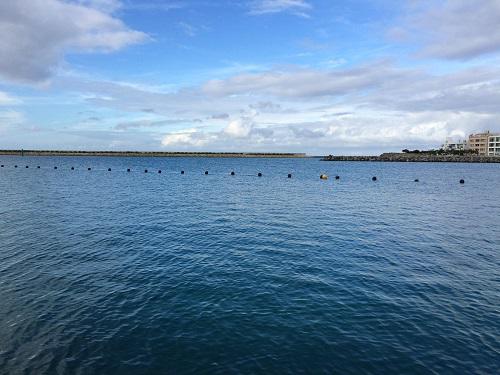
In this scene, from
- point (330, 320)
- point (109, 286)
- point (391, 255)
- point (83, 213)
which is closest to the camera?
point (330, 320)

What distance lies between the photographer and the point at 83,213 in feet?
136

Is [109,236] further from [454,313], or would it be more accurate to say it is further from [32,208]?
[454,313]

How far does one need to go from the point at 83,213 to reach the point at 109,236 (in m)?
13.4

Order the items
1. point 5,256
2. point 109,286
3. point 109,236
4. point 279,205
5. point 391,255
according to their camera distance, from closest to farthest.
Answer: point 109,286 → point 5,256 → point 391,255 → point 109,236 → point 279,205

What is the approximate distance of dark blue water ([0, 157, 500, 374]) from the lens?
42.3 feet

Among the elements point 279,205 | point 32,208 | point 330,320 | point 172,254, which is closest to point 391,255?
point 330,320

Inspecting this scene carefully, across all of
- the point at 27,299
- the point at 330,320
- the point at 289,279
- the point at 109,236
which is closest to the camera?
the point at 330,320

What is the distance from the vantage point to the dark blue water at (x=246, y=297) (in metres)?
12.9

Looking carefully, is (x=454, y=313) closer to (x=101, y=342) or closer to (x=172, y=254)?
(x=101, y=342)

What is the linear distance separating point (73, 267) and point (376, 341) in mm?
18967

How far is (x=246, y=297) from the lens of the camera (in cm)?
1800

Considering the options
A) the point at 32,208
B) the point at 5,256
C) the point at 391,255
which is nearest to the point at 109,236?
the point at 5,256

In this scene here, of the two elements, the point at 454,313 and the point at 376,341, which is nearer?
the point at 376,341

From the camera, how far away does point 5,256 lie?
2434 centimetres
